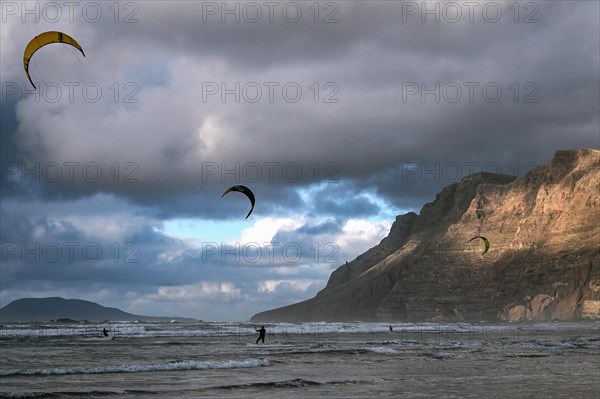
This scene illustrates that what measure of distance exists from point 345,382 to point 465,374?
5.87 metres

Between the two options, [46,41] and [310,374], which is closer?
[46,41]

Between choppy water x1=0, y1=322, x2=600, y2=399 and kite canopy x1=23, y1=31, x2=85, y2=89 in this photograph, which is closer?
choppy water x1=0, y1=322, x2=600, y2=399

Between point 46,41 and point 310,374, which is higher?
point 46,41

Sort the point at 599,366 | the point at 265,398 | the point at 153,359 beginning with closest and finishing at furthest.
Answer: the point at 265,398
the point at 599,366
the point at 153,359

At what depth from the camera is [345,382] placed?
88.4 feet

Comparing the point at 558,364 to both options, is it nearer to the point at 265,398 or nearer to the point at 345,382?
the point at 345,382

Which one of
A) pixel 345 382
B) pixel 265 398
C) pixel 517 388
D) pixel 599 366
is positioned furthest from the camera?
pixel 599 366

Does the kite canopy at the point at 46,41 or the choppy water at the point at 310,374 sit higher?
the kite canopy at the point at 46,41

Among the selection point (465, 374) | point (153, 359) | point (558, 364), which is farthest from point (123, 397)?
point (558, 364)

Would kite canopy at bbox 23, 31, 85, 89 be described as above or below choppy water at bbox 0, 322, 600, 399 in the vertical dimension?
above

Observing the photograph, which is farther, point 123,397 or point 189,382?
point 189,382

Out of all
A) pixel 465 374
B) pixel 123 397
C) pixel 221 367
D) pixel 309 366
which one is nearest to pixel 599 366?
pixel 465 374

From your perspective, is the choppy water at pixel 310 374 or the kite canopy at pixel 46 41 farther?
the kite canopy at pixel 46 41

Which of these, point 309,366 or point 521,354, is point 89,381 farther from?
point 521,354
